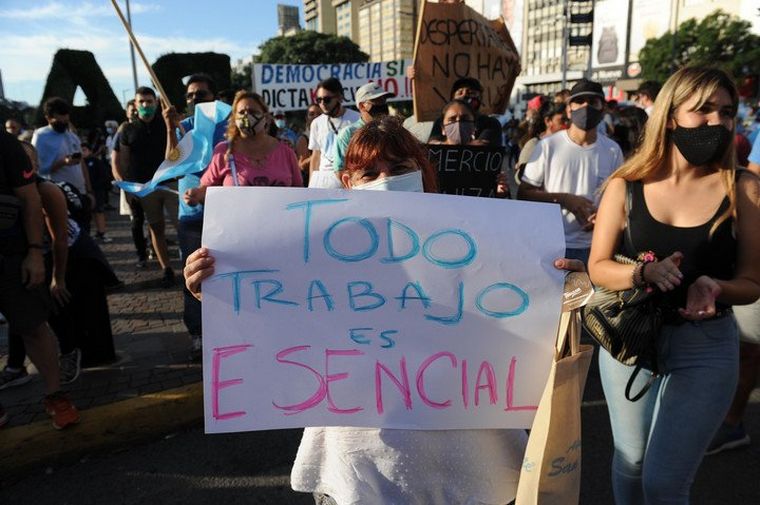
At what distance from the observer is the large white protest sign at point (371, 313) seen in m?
1.31

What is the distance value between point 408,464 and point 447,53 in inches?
139

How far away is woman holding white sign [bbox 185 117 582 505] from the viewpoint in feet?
4.34

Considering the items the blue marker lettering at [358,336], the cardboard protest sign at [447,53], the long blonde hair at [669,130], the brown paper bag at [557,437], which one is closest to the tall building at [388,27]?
the cardboard protest sign at [447,53]

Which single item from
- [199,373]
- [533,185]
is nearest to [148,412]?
[199,373]

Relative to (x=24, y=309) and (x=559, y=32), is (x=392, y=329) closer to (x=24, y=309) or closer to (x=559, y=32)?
(x=24, y=309)

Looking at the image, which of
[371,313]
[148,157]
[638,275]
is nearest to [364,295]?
[371,313]

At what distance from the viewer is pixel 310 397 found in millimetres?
1331

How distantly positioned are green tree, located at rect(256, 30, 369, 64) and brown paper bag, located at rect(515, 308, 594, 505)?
6216 cm

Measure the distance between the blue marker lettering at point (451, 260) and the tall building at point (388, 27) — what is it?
Answer: 295ft

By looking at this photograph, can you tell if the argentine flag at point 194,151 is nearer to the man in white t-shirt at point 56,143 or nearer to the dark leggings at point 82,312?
the dark leggings at point 82,312

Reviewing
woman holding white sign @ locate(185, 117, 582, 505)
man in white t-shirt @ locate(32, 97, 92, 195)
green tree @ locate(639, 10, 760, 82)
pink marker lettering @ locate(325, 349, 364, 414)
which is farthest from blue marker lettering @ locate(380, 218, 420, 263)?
green tree @ locate(639, 10, 760, 82)

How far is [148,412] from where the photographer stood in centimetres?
298

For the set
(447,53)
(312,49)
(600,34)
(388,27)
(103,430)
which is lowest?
(103,430)

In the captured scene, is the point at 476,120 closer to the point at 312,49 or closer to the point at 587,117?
the point at 587,117
